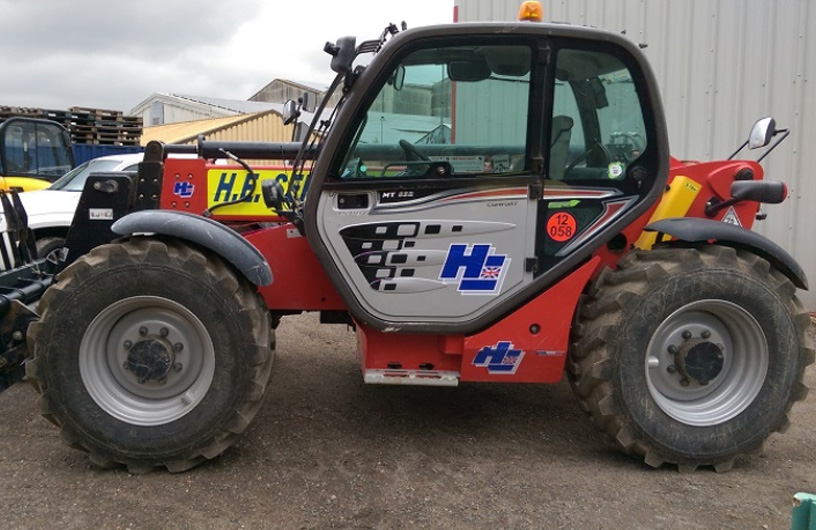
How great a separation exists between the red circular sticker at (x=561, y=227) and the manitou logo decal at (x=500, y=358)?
64cm

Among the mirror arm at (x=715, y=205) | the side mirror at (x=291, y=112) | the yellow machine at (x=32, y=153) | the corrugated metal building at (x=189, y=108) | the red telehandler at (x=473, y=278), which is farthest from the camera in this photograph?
the corrugated metal building at (x=189, y=108)

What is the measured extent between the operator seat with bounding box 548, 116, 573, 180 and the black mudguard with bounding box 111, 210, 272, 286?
163cm

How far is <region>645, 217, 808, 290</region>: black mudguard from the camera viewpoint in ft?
11.6

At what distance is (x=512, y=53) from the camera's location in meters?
3.45

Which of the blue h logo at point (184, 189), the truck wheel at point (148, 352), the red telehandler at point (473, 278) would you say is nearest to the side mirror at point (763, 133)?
the red telehandler at point (473, 278)

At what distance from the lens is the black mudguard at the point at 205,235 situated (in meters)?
3.42

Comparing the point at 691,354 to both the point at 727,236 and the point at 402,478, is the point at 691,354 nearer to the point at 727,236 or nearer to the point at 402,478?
the point at 727,236

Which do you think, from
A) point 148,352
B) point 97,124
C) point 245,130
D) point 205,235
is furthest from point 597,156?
point 245,130

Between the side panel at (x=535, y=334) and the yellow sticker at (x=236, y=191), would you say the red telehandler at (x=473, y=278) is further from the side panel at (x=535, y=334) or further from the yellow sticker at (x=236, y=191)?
the yellow sticker at (x=236, y=191)

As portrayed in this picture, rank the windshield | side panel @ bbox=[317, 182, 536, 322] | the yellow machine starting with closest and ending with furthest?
1. side panel @ bbox=[317, 182, 536, 322]
2. the windshield
3. the yellow machine

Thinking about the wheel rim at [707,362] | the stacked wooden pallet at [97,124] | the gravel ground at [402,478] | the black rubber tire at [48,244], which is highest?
the stacked wooden pallet at [97,124]

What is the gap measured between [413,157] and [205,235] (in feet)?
3.83

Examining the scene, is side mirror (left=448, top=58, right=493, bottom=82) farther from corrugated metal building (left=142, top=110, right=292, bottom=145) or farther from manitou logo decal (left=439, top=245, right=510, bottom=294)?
corrugated metal building (left=142, top=110, right=292, bottom=145)

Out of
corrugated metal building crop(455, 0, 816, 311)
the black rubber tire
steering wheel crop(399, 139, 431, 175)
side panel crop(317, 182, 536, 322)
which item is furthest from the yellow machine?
corrugated metal building crop(455, 0, 816, 311)
